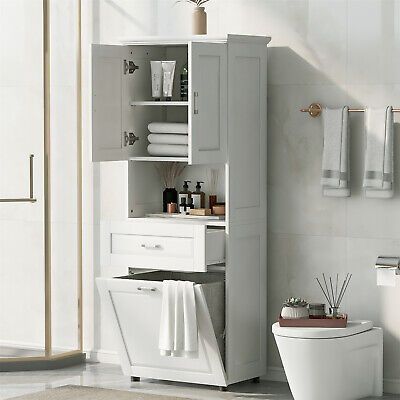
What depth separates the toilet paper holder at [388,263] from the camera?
5348 millimetres

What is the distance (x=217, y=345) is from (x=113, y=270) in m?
1.11

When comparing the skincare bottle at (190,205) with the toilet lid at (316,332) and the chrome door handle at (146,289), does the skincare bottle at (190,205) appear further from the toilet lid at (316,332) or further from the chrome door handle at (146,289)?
the toilet lid at (316,332)

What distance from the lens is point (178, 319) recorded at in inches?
214

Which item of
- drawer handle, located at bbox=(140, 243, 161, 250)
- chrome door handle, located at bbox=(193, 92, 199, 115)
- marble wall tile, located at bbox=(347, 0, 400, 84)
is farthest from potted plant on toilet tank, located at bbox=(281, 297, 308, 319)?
marble wall tile, located at bbox=(347, 0, 400, 84)

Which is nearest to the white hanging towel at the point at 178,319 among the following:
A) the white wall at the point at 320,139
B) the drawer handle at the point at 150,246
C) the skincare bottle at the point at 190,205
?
the drawer handle at the point at 150,246

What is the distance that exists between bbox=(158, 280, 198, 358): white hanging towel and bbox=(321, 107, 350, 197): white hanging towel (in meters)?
0.89

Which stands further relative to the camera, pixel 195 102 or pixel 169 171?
pixel 169 171

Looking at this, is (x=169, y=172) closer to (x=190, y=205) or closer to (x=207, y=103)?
(x=190, y=205)

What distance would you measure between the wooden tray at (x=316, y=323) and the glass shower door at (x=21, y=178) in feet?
5.23

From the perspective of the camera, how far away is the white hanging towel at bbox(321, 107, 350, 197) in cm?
550

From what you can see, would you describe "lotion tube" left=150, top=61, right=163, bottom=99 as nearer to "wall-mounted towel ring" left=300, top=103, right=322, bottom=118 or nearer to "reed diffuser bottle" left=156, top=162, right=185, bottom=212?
"reed diffuser bottle" left=156, top=162, right=185, bottom=212

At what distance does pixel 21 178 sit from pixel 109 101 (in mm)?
762

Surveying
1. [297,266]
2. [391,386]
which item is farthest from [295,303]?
[391,386]

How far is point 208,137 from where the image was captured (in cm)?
541
